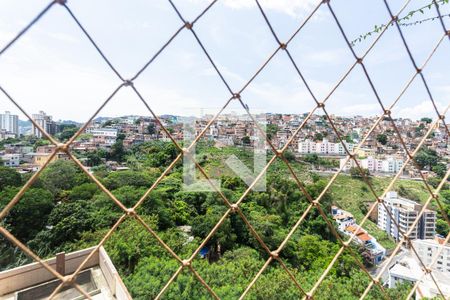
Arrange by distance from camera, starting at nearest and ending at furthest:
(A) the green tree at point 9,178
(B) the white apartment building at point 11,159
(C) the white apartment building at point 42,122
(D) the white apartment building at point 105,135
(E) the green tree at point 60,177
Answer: (C) the white apartment building at point 42,122, (A) the green tree at point 9,178, (E) the green tree at point 60,177, (B) the white apartment building at point 11,159, (D) the white apartment building at point 105,135

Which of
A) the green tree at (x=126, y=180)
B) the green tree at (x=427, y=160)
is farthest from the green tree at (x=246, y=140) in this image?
the green tree at (x=427, y=160)

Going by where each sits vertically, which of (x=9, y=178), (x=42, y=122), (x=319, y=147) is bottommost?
(x=9, y=178)

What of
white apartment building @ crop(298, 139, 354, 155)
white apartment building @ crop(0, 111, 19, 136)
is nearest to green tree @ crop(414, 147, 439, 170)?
white apartment building @ crop(298, 139, 354, 155)

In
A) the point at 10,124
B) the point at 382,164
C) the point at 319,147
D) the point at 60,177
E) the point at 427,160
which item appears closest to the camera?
the point at 10,124

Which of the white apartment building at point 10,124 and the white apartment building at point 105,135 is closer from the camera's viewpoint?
the white apartment building at point 10,124

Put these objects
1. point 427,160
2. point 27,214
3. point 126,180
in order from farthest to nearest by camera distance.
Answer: point 427,160 → point 126,180 → point 27,214

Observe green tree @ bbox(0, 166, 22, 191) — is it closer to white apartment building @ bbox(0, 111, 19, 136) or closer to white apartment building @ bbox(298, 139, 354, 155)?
white apartment building @ bbox(0, 111, 19, 136)

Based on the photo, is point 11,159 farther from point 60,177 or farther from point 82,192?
point 82,192

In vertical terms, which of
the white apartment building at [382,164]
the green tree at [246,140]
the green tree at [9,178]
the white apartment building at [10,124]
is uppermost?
the white apartment building at [382,164]

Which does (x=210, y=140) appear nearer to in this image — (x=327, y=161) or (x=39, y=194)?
(x=39, y=194)

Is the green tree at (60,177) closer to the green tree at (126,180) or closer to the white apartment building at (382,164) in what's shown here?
the green tree at (126,180)

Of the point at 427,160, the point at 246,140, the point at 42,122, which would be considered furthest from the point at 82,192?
the point at 427,160
